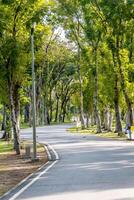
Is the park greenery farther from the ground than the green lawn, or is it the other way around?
the park greenery

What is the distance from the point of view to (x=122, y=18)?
4769cm

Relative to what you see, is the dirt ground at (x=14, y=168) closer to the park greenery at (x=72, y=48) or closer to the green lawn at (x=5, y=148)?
the park greenery at (x=72, y=48)

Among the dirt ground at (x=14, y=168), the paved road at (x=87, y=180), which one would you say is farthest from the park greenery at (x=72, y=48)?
the paved road at (x=87, y=180)

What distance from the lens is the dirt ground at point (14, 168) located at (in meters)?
19.3

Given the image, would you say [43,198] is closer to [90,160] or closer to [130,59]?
[90,160]

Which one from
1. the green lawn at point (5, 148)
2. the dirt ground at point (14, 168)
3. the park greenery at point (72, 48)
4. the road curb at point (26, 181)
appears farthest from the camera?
the green lawn at point (5, 148)

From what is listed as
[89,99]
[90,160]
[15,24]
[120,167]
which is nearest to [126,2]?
[15,24]

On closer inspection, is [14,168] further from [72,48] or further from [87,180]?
[72,48]

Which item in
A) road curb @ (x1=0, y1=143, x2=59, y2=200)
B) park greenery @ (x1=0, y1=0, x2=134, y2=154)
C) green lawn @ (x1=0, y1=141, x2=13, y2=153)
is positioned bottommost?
road curb @ (x1=0, y1=143, x2=59, y2=200)

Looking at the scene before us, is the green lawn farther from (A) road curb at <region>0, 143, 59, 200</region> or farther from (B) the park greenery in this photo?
(A) road curb at <region>0, 143, 59, 200</region>

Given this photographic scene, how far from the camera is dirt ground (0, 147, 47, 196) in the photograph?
761 inches

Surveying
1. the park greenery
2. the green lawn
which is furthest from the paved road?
the green lawn

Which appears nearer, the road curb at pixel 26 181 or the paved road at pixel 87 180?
the paved road at pixel 87 180

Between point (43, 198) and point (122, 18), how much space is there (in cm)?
3522
